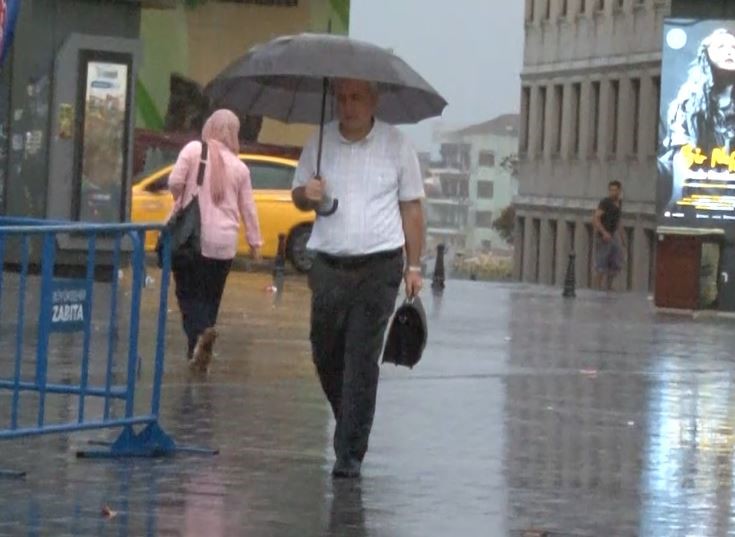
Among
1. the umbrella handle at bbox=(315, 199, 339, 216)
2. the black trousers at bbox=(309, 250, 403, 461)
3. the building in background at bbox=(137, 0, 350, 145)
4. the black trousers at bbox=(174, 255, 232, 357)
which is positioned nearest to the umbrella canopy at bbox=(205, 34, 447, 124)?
the umbrella handle at bbox=(315, 199, 339, 216)

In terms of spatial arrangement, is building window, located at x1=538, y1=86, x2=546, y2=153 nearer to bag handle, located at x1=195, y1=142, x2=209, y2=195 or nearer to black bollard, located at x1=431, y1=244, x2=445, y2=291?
black bollard, located at x1=431, y1=244, x2=445, y2=291

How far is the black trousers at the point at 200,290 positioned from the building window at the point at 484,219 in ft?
255

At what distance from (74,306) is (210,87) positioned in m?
1.44

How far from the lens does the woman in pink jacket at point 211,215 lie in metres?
16.9

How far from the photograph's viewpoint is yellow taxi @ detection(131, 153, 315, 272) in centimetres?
3816

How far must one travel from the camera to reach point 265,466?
11.9m

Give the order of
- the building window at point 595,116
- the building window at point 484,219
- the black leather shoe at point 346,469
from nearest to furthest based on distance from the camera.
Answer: the black leather shoe at point 346,469 → the building window at point 595,116 → the building window at point 484,219

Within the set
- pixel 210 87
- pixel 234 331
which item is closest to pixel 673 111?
pixel 234 331

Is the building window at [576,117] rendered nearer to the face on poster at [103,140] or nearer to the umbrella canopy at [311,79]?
the face on poster at [103,140]

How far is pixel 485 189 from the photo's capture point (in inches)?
3804

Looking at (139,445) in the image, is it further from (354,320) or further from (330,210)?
(330,210)

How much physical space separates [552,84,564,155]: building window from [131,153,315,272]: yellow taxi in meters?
44.0

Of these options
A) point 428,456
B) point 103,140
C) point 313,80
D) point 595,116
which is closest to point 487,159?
point 595,116

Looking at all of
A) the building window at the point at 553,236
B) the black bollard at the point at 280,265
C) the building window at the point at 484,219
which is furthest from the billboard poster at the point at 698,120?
the building window at the point at 484,219
